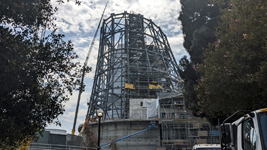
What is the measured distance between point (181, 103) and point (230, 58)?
25608mm

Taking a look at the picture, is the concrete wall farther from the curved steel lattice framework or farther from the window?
the window

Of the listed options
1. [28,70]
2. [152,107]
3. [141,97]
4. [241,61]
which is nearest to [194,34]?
[241,61]

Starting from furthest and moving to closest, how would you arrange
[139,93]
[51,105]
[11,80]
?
[139,93], [51,105], [11,80]

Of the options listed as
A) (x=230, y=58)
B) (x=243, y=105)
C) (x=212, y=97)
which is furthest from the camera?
(x=212, y=97)

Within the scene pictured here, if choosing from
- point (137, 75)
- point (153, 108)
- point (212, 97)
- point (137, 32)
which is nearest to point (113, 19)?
point (137, 32)

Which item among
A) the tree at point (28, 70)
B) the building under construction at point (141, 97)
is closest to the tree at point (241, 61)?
the tree at point (28, 70)

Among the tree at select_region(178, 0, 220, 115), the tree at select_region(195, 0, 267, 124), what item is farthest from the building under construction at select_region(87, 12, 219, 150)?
the tree at select_region(195, 0, 267, 124)

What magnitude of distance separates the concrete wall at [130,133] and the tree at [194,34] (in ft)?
48.8

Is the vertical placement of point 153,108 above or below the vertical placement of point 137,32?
below

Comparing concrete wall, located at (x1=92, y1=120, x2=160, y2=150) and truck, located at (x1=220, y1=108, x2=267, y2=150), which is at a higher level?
truck, located at (x1=220, y1=108, x2=267, y2=150)

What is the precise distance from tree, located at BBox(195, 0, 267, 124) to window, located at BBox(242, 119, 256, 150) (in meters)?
3.06

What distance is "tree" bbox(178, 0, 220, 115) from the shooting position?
15.1 meters

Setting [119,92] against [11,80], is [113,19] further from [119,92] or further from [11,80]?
[11,80]

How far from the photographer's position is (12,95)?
22.5 feet
